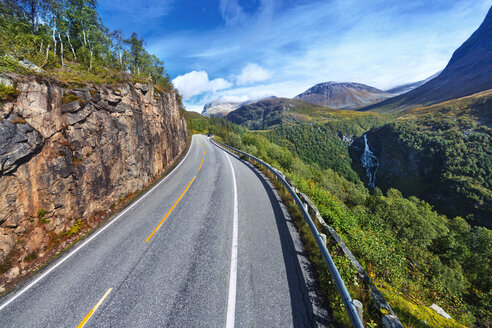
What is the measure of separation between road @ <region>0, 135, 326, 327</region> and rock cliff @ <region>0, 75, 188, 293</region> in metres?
1.34

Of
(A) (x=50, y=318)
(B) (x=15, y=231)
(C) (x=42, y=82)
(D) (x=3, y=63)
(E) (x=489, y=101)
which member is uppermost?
(E) (x=489, y=101)

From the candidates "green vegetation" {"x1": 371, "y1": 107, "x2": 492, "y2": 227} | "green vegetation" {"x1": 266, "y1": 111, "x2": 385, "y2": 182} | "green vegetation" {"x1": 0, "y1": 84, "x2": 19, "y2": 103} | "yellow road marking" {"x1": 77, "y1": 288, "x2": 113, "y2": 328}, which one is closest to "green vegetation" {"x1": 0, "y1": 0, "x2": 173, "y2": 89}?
"green vegetation" {"x1": 0, "y1": 84, "x2": 19, "y2": 103}

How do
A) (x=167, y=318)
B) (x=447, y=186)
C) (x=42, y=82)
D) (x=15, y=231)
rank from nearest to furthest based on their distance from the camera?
(x=167, y=318), (x=15, y=231), (x=42, y=82), (x=447, y=186)

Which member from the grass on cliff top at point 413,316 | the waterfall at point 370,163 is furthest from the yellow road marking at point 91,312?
the waterfall at point 370,163

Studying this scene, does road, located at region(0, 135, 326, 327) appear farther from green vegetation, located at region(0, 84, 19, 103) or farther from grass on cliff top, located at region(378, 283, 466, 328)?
green vegetation, located at region(0, 84, 19, 103)

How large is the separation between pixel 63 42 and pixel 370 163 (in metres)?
167

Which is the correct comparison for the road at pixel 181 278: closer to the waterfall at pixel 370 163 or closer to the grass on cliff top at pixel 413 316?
the grass on cliff top at pixel 413 316

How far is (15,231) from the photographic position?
6.47 meters

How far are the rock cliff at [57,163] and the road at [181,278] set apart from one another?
1.34 meters

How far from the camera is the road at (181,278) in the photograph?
4051 millimetres

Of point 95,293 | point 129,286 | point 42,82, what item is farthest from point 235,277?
point 42,82

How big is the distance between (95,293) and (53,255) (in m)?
4.33

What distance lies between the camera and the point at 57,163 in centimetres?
797

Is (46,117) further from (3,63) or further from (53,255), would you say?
(53,255)
